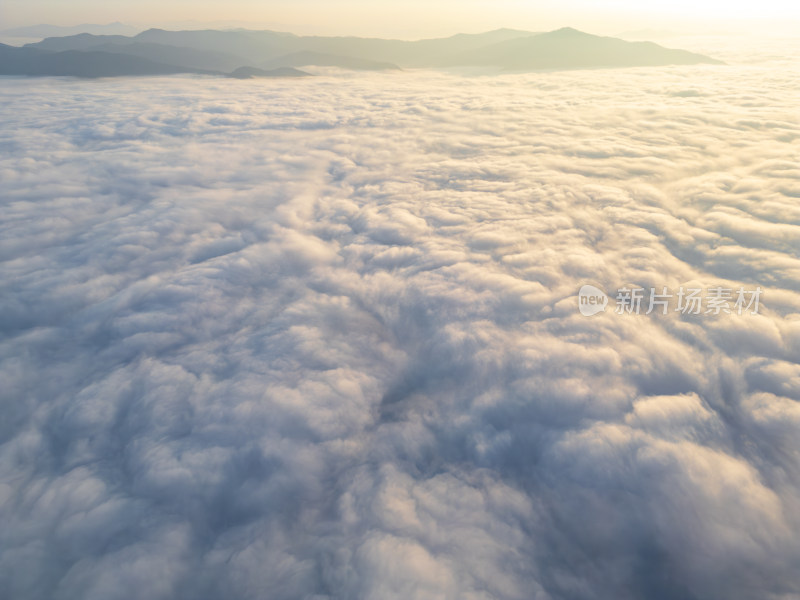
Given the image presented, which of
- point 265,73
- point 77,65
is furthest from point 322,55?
point 77,65

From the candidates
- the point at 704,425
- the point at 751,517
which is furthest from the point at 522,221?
the point at 751,517

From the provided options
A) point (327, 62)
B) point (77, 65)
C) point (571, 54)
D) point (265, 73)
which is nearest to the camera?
point (77, 65)

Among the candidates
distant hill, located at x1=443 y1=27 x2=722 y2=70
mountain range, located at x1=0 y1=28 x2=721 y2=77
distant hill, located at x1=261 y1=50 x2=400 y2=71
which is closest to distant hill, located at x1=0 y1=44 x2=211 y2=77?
mountain range, located at x1=0 y1=28 x2=721 y2=77

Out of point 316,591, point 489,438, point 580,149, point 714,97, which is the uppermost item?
point 714,97

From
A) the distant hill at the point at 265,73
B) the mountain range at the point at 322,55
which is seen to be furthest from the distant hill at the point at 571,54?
the distant hill at the point at 265,73

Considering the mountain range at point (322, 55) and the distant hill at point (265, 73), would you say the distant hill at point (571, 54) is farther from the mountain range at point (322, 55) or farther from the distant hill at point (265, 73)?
the distant hill at point (265, 73)

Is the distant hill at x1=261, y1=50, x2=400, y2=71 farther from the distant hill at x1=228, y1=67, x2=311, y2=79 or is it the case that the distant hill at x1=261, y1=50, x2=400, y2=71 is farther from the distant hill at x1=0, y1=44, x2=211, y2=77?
the distant hill at x1=0, y1=44, x2=211, y2=77

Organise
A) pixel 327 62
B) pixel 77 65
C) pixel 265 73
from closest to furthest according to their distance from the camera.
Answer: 1. pixel 77 65
2. pixel 265 73
3. pixel 327 62

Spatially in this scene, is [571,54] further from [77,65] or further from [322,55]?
[77,65]

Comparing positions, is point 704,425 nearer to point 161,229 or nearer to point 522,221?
point 522,221
